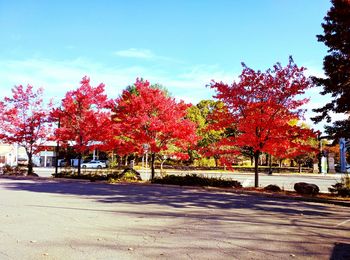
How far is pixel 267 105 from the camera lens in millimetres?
15555

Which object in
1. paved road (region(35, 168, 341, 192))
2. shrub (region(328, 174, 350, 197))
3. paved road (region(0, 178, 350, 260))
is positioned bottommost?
Result: paved road (region(35, 168, 341, 192))

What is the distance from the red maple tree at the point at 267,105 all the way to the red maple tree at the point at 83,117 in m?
10.8

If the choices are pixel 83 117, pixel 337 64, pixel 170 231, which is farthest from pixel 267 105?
pixel 83 117

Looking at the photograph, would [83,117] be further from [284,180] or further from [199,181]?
[284,180]

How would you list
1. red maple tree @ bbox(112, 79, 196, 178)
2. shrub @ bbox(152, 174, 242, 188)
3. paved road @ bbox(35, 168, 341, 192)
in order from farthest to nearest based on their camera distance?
paved road @ bbox(35, 168, 341, 192), red maple tree @ bbox(112, 79, 196, 178), shrub @ bbox(152, 174, 242, 188)

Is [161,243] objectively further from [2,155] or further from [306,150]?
[2,155]

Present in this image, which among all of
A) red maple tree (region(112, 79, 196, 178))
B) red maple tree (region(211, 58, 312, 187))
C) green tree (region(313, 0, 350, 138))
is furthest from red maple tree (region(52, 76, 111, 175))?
green tree (region(313, 0, 350, 138))

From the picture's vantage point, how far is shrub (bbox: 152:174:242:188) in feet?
57.2

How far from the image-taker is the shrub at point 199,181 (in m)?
17.4

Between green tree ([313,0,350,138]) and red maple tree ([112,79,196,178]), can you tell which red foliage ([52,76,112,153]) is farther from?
green tree ([313,0,350,138])

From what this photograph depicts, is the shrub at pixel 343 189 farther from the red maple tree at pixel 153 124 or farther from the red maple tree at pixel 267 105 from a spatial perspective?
the red maple tree at pixel 153 124

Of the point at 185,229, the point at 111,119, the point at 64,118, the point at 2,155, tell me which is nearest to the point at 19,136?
the point at 64,118

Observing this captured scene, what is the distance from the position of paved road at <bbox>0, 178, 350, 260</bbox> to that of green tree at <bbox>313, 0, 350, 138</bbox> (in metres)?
4.50

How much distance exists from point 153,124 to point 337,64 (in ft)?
32.7
